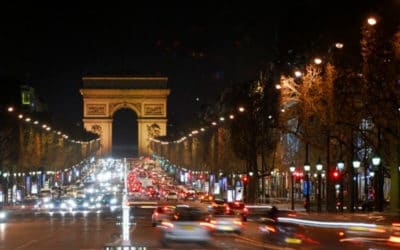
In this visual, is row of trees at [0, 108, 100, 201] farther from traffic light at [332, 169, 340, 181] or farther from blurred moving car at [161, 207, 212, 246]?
blurred moving car at [161, 207, 212, 246]

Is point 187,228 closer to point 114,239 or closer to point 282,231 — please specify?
point 114,239

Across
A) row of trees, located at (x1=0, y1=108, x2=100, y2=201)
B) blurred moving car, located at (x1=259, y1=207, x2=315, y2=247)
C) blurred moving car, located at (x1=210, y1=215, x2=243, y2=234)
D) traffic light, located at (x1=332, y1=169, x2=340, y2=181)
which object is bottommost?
blurred moving car, located at (x1=210, y1=215, x2=243, y2=234)

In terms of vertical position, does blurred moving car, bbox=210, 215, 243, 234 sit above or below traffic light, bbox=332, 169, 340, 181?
below

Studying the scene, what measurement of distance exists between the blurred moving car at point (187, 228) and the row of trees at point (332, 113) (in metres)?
16.2

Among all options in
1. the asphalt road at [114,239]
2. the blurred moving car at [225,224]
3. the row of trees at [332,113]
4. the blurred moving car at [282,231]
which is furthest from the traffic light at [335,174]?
the blurred moving car at [282,231]

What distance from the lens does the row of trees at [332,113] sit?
50.3 metres

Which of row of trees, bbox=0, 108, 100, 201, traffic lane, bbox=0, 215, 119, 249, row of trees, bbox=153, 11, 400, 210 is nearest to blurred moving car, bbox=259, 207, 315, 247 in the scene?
traffic lane, bbox=0, 215, 119, 249

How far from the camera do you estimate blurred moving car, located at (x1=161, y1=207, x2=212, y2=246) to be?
35125 millimetres

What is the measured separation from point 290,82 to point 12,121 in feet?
165

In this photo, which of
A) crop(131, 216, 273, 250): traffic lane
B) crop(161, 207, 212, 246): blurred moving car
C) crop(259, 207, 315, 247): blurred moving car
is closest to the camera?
crop(259, 207, 315, 247): blurred moving car

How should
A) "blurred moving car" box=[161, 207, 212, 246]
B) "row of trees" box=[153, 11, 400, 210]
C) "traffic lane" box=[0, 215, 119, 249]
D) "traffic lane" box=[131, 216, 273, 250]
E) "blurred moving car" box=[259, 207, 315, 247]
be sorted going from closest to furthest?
1. "blurred moving car" box=[259, 207, 315, 247]
2. "blurred moving car" box=[161, 207, 212, 246]
3. "traffic lane" box=[131, 216, 273, 250]
4. "traffic lane" box=[0, 215, 119, 249]
5. "row of trees" box=[153, 11, 400, 210]

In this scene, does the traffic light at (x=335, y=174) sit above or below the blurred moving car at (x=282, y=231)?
above

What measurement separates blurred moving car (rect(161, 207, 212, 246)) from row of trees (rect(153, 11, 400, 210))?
1617 cm

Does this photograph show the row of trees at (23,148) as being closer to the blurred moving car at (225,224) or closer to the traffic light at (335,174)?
the traffic light at (335,174)
